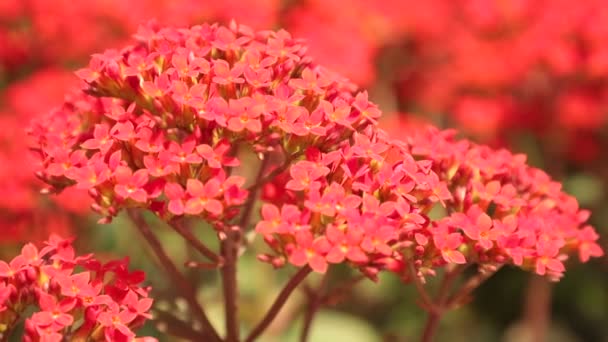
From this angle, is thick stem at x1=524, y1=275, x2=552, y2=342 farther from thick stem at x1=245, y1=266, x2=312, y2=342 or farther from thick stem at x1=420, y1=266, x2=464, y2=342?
thick stem at x1=245, y1=266, x2=312, y2=342

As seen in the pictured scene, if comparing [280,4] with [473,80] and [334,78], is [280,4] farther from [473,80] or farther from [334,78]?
[334,78]

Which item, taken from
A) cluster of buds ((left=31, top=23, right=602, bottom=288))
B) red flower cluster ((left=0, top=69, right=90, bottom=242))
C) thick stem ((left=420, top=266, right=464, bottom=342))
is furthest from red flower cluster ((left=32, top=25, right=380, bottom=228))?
red flower cluster ((left=0, top=69, right=90, bottom=242))

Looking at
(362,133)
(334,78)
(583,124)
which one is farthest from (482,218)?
(583,124)

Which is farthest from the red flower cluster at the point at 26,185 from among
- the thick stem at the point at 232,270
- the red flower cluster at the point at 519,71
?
the red flower cluster at the point at 519,71

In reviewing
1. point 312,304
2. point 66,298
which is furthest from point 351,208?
point 312,304

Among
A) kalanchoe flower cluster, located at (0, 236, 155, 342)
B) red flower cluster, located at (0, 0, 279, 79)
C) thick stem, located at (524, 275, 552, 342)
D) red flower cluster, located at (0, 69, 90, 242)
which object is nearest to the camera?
kalanchoe flower cluster, located at (0, 236, 155, 342)

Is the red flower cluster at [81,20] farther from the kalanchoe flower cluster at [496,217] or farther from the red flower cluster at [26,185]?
the kalanchoe flower cluster at [496,217]

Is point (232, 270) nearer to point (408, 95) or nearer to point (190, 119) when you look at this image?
point (190, 119)
